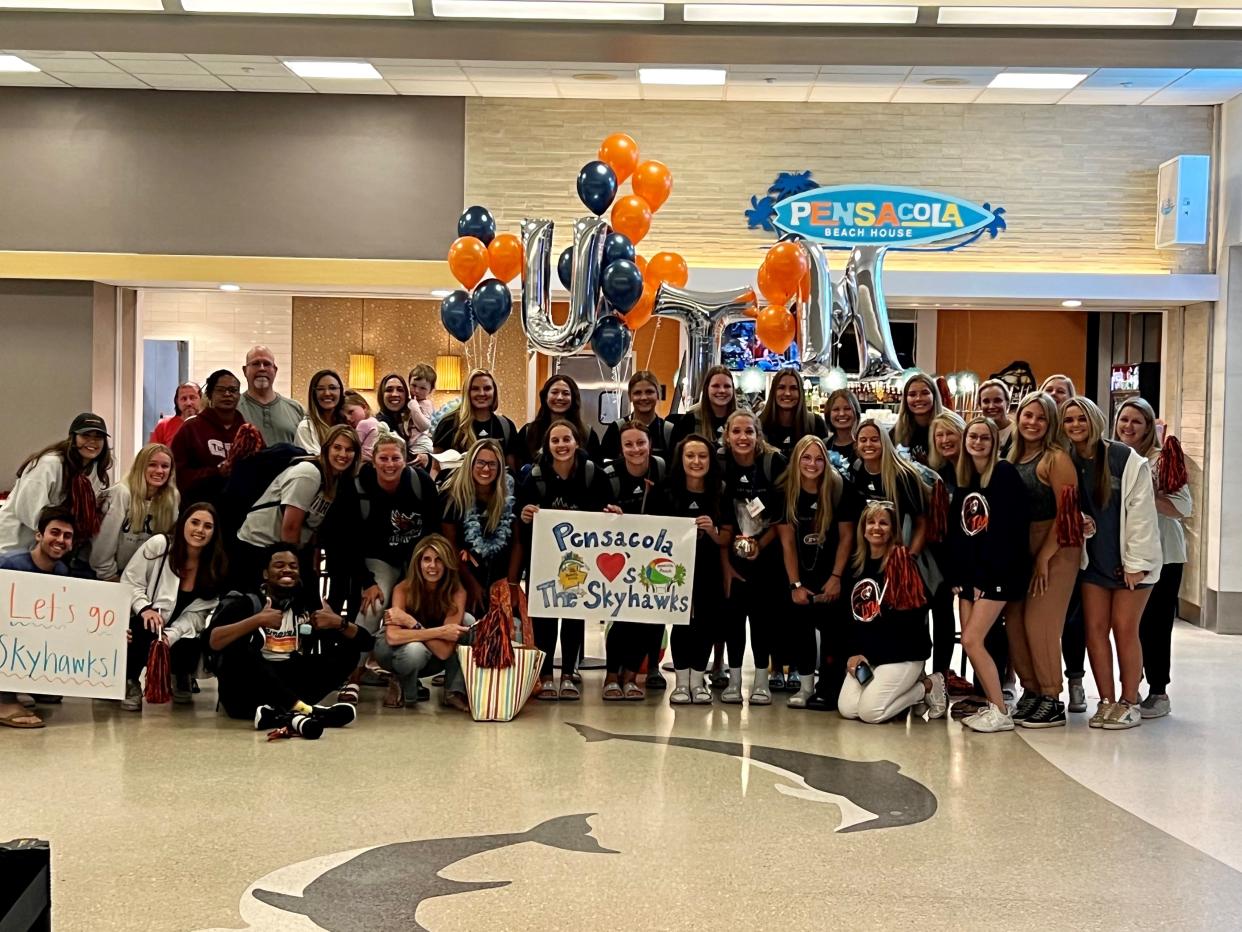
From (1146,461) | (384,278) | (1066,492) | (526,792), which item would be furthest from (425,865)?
(384,278)

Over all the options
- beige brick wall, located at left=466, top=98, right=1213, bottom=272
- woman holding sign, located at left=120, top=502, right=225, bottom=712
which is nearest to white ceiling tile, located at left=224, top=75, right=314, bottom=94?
beige brick wall, located at left=466, top=98, right=1213, bottom=272

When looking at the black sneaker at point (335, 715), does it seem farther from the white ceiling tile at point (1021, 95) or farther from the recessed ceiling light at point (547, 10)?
the white ceiling tile at point (1021, 95)

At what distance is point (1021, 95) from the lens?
9.77 meters

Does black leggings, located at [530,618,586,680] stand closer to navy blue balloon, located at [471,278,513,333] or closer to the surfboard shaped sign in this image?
navy blue balloon, located at [471,278,513,333]

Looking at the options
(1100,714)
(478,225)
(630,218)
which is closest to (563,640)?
(630,218)

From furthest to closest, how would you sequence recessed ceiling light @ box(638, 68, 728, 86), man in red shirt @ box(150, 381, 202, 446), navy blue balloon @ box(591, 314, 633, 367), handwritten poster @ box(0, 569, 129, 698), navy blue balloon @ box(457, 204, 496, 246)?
recessed ceiling light @ box(638, 68, 728, 86)
man in red shirt @ box(150, 381, 202, 446)
navy blue balloon @ box(457, 204, 496, 246)
navy blue balloon @ box(591, 314, 633, 367)
handwritten poster @ box(0, 569, 129, 698)

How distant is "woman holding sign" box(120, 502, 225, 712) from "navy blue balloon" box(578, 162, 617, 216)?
273 centimetres

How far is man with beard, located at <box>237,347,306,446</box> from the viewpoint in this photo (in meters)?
7.27

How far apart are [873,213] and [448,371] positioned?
4244 millimetres

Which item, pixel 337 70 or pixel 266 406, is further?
pixel 337 70

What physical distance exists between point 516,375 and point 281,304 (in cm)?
248

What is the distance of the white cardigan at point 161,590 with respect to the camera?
6.21 metres

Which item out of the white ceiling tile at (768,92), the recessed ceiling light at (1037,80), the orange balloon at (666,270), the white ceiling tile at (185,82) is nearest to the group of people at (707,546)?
the orange balloon at (666,270)

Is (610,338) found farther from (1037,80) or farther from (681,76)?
(1037,80)
